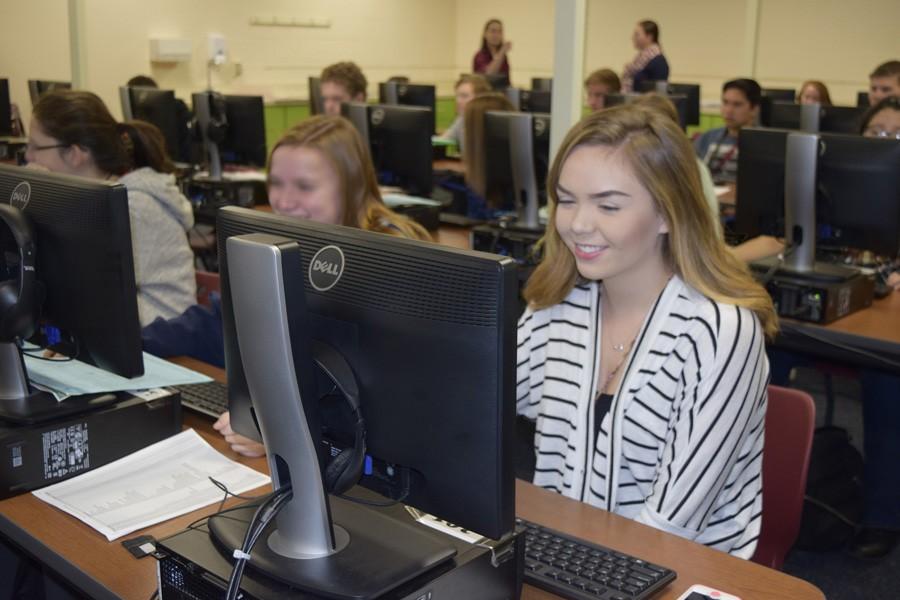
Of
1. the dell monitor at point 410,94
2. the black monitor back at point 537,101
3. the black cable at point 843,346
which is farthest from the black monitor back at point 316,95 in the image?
the black cable at point 843,346

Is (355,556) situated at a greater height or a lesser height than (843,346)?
greater

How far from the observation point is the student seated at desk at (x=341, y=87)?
5289 mm

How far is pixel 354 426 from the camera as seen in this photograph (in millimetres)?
1138

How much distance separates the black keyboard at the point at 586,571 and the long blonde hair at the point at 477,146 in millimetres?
2428

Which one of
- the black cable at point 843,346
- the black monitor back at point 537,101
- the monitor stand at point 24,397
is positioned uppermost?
the black monitor back at point 537,101

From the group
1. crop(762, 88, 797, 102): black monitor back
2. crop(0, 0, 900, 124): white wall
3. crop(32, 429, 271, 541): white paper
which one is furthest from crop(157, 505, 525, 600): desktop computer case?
crop(762, 88, 797, 102): black monitor back

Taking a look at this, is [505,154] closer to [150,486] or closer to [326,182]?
[326,182]

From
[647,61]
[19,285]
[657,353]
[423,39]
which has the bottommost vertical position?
[657,353]

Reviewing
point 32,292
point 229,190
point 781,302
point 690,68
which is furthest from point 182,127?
point 690,68

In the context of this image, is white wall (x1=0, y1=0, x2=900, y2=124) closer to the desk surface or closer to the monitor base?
the desk surface

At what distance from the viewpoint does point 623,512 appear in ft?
5.58

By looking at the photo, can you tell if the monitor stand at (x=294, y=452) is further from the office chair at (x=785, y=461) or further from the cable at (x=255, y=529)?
the office chair at (x=785, y=461)

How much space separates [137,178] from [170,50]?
16.6 ft

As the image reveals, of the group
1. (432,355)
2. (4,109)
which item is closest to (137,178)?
(432,355)
